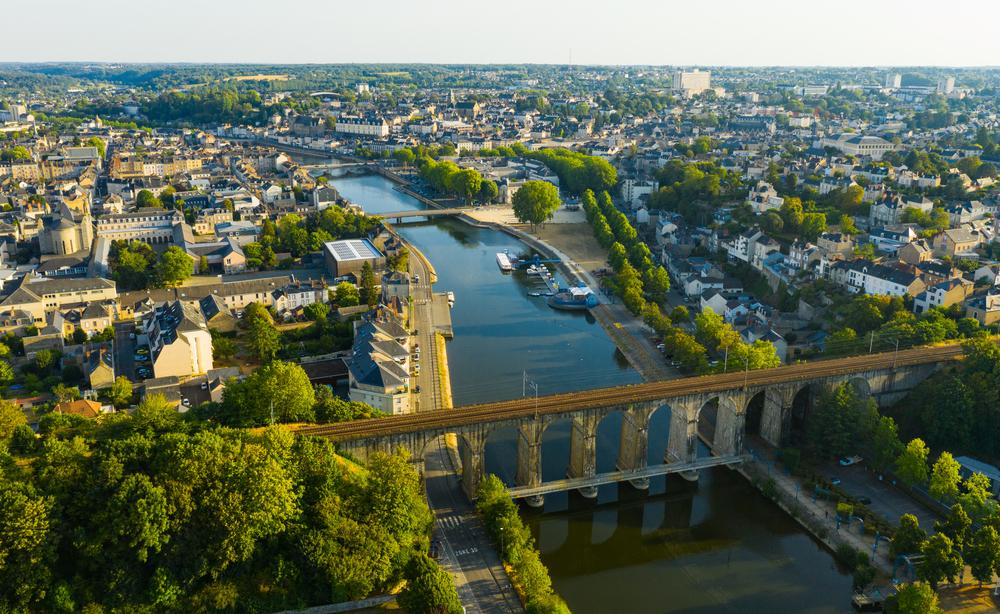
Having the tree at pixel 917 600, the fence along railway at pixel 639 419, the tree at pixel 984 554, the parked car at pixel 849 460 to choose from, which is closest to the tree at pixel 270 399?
the fence along railway at pixel 639 419

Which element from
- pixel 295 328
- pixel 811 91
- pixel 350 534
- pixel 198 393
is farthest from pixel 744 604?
pixel 811 91

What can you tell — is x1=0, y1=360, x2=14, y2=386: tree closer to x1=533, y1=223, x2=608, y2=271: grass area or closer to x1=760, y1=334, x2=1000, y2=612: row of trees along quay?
x1=760, y1=334, x2=1000, y2=612: row of trees along quay

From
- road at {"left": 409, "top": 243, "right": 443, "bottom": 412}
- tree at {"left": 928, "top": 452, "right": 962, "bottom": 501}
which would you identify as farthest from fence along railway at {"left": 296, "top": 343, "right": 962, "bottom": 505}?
tree at {"left": 928, "top": 452, "right": 962, "bottom": 501}

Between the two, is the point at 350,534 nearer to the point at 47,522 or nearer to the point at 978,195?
the point at 47,522

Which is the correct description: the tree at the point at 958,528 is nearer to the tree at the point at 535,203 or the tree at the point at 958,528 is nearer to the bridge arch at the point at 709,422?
the bridge arch at the point at 709,422

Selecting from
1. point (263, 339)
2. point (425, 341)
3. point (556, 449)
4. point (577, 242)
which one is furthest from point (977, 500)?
point (577, 242)

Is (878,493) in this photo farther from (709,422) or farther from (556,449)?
(556,449)
